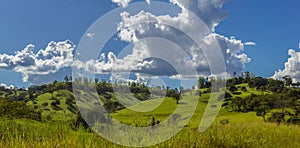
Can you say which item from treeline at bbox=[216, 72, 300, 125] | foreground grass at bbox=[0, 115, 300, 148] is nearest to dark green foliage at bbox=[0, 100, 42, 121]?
foreground grass at bbox=[0, 115, 300, 148]

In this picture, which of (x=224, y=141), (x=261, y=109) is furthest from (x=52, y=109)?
(x=224, y=141)

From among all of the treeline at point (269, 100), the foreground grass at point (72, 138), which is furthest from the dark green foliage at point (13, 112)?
the treeline at point (269, 100)

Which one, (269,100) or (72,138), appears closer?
(72,138)

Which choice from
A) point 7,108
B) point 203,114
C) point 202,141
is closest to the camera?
point 202,141

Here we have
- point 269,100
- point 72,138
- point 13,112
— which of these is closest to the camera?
point 72,138

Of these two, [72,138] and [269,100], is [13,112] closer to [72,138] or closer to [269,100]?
[72,138]

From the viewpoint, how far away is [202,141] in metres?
9.02

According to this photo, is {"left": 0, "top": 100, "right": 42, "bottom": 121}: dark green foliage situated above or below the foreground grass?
above

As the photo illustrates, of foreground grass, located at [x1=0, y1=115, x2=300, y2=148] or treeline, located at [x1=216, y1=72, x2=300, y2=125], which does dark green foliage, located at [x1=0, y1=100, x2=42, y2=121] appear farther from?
treeline, located at [x1=216, y1=72, x2=300, y2=125]

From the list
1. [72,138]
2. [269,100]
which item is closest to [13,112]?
[72,138]

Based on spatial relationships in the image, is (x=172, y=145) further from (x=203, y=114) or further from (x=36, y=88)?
(x=36, y=88)

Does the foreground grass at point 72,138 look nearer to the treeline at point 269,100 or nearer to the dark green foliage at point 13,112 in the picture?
the dark green foliage at point 13,112

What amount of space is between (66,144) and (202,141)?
11.7 ft

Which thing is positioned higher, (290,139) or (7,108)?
(7,108)
